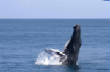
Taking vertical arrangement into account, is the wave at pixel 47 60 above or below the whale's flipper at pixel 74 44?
below

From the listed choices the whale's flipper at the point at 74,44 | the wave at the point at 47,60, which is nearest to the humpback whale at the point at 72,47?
the whale's flipper at the point at 74,44

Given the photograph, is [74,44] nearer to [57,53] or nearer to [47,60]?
[57,53]

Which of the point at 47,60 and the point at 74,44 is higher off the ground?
the point at 74,44

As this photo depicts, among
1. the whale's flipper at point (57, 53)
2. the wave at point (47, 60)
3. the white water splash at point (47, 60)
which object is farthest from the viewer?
the white water splash at point (47, 60)

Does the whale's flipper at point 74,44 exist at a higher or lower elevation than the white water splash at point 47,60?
higher

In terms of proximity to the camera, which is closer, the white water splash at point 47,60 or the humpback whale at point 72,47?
the humpback whale at point 72,47

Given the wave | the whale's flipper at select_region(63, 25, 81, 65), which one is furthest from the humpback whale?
the wave

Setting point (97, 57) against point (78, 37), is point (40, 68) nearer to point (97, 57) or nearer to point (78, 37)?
point (78, 37)

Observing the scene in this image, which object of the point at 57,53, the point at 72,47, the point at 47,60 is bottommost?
the point at 47,60

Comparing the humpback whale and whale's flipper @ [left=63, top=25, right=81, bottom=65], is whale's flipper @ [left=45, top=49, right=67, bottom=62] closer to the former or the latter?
the humpback whale

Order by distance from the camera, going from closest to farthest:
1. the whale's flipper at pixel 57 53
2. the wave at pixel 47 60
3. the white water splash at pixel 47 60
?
the whale's flipper at pixel 57 53 → the wave at pixel 47 60 → the white water splash at pixel 47 60

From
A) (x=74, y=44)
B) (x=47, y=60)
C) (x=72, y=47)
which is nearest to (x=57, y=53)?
(x=72, y=47)

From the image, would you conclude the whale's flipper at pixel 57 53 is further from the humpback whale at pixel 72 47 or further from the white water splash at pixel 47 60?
the white water splash at pixel 47 60

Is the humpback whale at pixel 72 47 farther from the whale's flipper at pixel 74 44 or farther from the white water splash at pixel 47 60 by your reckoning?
the white water splash at pixel 47 60
